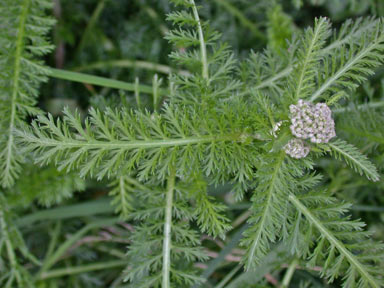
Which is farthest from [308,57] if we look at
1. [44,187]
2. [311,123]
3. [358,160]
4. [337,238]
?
[44,187]

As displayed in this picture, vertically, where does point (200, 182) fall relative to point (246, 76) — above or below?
below

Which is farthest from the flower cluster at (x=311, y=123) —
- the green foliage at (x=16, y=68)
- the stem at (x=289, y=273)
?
the green foliage at (x=16, y=68)

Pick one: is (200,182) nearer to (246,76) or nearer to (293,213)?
→ (293,213)

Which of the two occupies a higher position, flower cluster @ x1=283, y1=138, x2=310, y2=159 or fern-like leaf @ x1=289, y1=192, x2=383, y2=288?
flower cluster @ x1=283, y1=138, x2=310, y2=159

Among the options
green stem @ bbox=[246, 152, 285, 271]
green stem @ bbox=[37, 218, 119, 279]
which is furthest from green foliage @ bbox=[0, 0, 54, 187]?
green stem @ bbox=[246, 152, 285, 271]

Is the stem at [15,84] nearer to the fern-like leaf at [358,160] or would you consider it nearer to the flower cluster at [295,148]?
the flower cluster at [295,148]

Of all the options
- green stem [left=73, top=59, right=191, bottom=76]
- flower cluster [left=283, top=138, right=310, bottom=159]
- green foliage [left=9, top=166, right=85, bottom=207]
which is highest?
green stem [left=73, top=59, right=191, bottom=76]

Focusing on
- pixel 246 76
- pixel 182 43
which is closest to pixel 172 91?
pixel 182 43

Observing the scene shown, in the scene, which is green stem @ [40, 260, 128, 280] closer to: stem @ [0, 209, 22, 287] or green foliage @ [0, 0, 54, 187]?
stem @ [0, 209, 22, 287]
